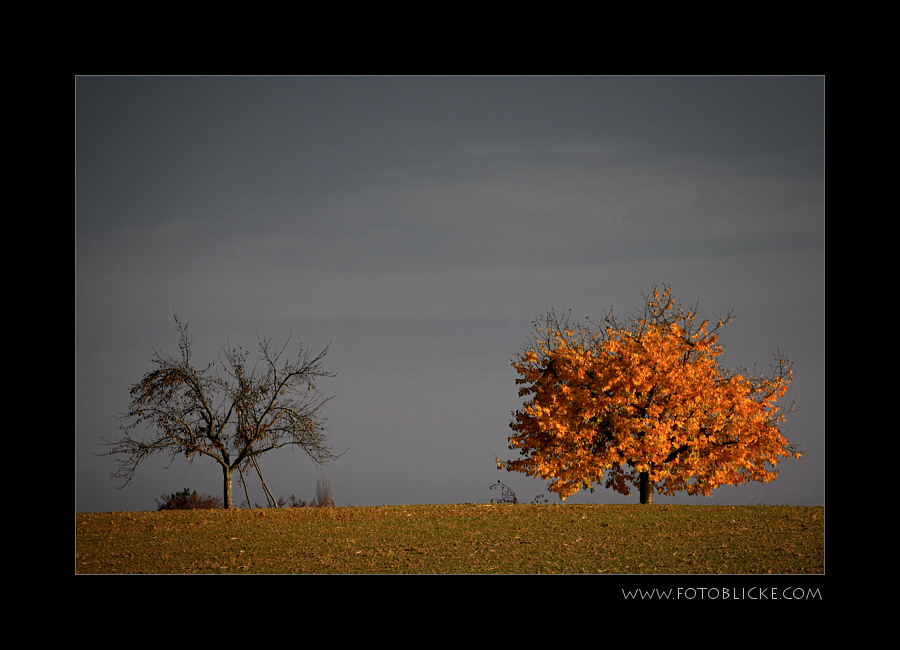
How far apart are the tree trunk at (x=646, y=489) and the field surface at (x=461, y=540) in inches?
37.0

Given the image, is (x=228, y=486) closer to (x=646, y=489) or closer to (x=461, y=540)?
(x=461, y=540)

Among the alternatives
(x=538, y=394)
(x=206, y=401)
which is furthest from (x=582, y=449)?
(x=206, y=401)

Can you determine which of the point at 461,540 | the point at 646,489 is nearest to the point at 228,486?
the point at 461,540

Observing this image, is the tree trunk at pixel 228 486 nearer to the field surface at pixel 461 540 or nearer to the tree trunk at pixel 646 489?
the field surface at pixel 461 540

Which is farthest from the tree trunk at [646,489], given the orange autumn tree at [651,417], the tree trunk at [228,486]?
the tree trunk at [228,486]

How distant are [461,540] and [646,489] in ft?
20.5

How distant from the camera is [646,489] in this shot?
17141 mm

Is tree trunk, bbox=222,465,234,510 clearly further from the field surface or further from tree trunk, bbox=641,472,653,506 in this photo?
tree trunk, bbox=641,472,653,506

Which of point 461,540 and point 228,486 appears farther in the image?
point 228,486

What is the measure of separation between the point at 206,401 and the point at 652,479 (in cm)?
971

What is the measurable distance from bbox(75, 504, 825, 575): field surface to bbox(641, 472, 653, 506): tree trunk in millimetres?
940
